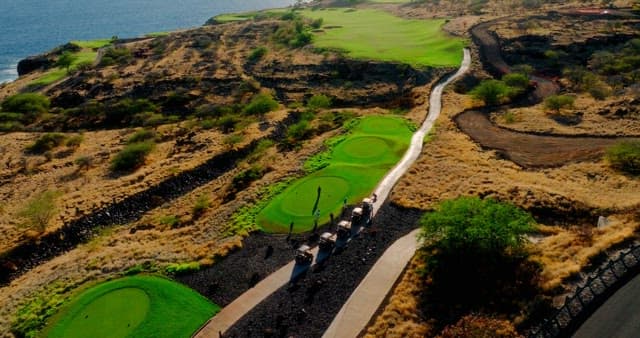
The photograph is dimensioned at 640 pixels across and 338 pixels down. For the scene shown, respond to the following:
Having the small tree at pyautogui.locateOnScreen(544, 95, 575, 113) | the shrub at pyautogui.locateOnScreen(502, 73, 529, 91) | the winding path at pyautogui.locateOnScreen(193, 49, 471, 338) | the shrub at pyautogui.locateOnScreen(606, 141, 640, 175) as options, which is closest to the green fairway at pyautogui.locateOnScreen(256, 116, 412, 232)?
the winding path at pyautogui.locateOnScreen(193, 49, 471, 338)

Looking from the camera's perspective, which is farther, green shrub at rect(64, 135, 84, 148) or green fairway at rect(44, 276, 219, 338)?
green shrub at rect(64, 135, 84, 148)

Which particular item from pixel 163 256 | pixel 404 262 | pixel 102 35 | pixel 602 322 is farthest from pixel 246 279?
pixel 102 35

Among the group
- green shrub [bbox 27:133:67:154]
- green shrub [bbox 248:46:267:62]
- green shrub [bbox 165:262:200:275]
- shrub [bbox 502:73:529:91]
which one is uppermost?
green shrub [bbox 248:46:267:62]

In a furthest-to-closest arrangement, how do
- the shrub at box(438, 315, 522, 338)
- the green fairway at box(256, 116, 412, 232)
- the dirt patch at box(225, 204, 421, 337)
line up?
the green fairway at box(256, 116, 412, 232) → the dirt patch at box(225, 204, 421, 337) → the shrub at box(438, 315, 522, 338)

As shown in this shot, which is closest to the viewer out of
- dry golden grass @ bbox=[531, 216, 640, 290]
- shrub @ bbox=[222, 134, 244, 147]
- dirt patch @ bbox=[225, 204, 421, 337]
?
dry golden grass @ bbox=[531, 216, 640, 290]

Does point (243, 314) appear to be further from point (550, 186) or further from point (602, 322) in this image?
point (550, 186)

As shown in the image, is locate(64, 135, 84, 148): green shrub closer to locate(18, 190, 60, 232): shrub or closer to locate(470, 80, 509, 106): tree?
locate(18, 190, 60, 232): shrub
